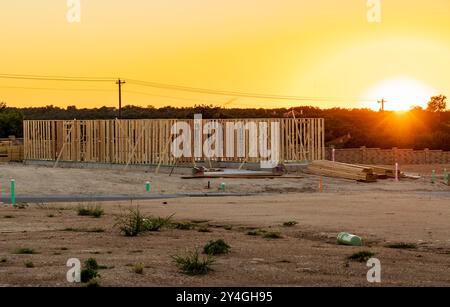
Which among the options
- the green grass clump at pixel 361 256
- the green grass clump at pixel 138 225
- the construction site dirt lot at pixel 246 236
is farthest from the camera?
the green grass clump at pixel 138 225

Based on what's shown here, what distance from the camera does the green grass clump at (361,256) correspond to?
1472 centimetres

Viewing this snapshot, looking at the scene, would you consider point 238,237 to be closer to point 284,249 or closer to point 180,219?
point 284,249

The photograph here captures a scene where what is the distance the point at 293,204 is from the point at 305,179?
38.7 ft

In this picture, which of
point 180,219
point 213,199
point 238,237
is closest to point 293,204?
point 213,199

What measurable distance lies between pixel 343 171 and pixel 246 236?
2356 centimetres

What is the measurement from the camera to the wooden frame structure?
4541cm

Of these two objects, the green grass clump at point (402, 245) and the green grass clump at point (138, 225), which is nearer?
the green grass clump at point (402, 245)

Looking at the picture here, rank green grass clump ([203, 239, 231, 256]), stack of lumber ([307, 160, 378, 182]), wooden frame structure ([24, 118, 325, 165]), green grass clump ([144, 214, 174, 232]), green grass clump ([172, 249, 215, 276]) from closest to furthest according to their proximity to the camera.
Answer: green grass clump ([172, 249, 215, 276]) → green grass clump ([203, 239, 231, 256]) → green grass clump ([144, 214, 174, 232]) → stack of lumber ([307, 160, 378, 182]) → wooden frame structure ([24, 118, 325, 165])

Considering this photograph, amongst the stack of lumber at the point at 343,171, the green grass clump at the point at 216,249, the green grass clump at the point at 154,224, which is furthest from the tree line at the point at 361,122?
the green grass clump at the point at 216,249

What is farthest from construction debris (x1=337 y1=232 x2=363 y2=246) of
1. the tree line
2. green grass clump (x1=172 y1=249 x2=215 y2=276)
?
the tree line

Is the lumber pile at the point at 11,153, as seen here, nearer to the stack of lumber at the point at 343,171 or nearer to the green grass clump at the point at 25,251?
the stack of lumber at the point at 343,171

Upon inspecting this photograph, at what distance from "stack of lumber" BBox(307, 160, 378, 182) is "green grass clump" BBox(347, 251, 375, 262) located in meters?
25.9

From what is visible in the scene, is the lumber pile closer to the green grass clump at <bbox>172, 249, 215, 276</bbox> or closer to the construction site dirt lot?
the construction site dirt lot

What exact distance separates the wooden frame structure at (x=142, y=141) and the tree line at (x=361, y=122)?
8.11 feet
